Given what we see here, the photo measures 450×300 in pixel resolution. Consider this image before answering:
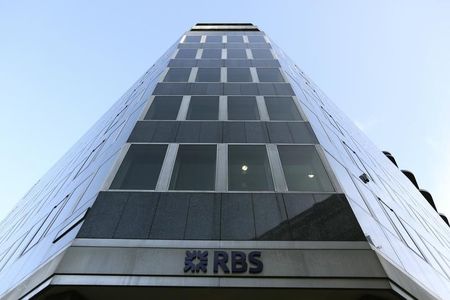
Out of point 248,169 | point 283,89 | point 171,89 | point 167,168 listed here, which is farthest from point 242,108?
point 167,168

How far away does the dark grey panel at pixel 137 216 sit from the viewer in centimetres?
862

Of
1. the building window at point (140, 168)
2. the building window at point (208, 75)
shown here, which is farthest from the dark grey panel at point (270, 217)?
the building window at point (208, 75)

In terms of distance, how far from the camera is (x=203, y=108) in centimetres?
1523

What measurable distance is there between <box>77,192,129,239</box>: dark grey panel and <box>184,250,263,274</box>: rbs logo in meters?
2.30

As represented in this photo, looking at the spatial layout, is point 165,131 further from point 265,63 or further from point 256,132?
point 265,63

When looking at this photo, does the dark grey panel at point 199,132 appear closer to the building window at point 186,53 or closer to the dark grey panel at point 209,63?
the dark grey panel at point 209,63

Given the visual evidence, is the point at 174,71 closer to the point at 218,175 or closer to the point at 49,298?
the point at 218,175

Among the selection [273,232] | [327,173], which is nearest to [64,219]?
[273,232]

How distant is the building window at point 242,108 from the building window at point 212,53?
26.8 ft

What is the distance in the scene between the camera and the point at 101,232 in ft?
28.4

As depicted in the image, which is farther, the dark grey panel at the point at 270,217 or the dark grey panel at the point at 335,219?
the dark grey panel at the point at 270,217

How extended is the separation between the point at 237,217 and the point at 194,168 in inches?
112

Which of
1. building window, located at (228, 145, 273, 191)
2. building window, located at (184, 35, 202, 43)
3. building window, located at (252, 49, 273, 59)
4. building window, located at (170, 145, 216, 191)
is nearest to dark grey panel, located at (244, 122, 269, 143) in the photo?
building window, located at (228, 145, 273, 191)

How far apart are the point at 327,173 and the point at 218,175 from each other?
11.8 feet
